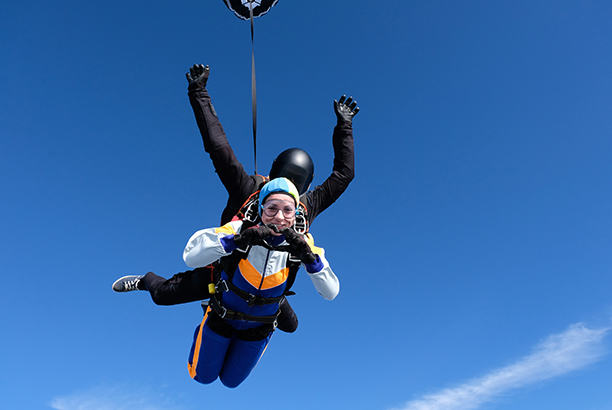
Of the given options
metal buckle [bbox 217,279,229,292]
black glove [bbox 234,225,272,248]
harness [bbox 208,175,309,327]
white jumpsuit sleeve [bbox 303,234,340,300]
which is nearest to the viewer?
black glove [bbox 234,225,272,248]

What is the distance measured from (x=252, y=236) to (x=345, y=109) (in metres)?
2.36

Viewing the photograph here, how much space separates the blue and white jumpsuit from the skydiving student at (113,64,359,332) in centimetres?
41

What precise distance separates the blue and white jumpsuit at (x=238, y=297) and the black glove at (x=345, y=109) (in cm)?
162

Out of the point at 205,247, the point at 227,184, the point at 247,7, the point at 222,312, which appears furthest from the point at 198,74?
the point at 222,312

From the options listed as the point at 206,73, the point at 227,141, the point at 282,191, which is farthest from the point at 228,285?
the point at 206,73

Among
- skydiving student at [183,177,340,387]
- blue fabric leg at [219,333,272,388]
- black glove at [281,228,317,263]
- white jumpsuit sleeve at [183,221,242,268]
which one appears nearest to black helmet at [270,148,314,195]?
skydiving student at [183,177,340,387]

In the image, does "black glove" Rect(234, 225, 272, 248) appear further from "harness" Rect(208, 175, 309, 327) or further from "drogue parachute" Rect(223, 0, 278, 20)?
"drogue parachute" Rect(223, 0, 278, 20)

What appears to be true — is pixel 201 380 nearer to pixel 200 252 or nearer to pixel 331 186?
pixel 200 252

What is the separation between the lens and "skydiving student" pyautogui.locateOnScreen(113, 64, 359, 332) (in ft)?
15.9

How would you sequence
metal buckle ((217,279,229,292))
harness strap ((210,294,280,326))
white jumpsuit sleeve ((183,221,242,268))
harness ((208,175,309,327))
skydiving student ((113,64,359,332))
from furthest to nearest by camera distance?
skydiving student ((113,64,359,332))
harness strap ((210,294,280,326))
metal buckle ((217,279,229,292))
harness ((208,175,309,327))
white jumpsuit sleeve ((183,221,242,268))

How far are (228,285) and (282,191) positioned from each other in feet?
3.67

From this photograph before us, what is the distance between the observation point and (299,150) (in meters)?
4.99

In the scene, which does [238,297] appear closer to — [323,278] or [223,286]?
[223,286]

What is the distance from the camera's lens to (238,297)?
4.66m
